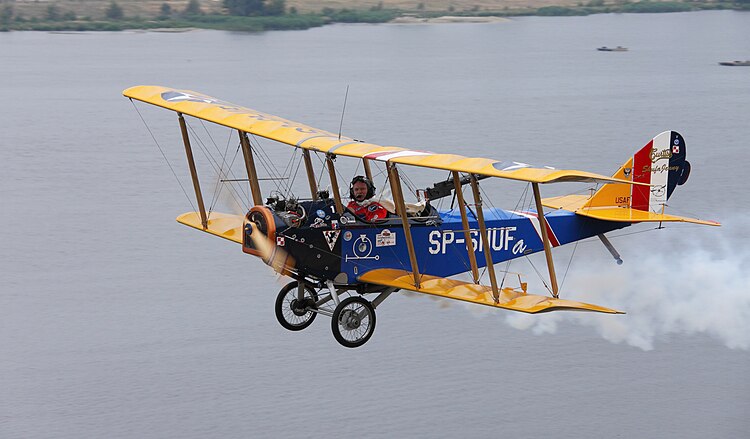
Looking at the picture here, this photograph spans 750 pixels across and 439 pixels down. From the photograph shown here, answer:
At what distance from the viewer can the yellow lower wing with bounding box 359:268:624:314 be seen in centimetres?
1683

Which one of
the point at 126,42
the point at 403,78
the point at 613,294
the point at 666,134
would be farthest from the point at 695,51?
the point at 666,134

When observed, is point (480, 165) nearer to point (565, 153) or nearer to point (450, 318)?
point (450, 318)

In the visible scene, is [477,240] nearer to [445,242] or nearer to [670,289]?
[445,242]

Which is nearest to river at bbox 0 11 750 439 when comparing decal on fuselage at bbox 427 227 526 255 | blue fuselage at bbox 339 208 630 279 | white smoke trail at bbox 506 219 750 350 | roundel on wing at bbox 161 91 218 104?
white smoke trail at bbox 506 219 750 350

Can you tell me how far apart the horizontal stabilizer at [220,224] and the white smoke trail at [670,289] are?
1150cm

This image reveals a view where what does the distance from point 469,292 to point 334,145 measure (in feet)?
9.55

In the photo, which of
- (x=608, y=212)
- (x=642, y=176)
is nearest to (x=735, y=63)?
(x=642, y=176)

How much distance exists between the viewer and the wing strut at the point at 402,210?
55.9 ft

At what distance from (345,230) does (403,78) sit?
72570 millimetres

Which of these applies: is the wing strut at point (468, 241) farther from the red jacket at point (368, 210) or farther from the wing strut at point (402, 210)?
the red jacket at point (368, 210)

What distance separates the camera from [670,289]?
3928 centimetres

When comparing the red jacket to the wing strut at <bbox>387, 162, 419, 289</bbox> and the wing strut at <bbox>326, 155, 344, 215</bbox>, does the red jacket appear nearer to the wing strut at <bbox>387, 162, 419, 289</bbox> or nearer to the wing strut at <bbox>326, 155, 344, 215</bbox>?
the wing strut at <bbox>387, 162, 419, 289</bbox>

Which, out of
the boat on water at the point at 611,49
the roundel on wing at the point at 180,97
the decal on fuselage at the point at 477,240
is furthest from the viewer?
the boat on water at the point at 611,49

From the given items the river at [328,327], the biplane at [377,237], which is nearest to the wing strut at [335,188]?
the biplane at [377,237]
